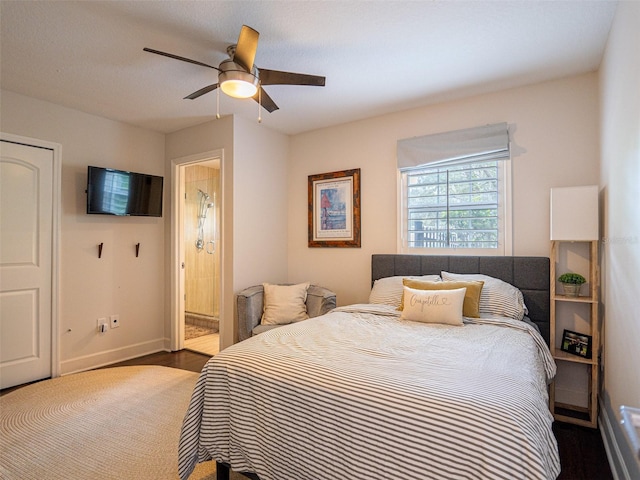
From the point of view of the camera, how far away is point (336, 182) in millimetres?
3996

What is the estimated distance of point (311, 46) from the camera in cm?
238

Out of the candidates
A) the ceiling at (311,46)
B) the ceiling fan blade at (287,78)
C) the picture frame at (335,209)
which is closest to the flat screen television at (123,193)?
the ceiling at (311,46)

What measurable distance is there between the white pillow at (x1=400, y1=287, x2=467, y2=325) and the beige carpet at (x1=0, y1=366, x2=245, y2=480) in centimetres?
150

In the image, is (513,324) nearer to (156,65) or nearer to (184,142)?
(156,65)

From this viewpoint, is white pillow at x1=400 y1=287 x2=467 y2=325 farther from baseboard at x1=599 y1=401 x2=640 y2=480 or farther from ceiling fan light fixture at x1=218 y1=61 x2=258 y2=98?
ceiling fan light fixture at x1=218 y1=61 x2=258 y2=98

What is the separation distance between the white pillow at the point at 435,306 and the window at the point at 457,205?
863 millimetres

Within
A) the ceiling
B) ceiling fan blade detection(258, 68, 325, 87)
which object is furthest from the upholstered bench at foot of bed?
ceiling fan blade detection(258, 68, 325, 87)

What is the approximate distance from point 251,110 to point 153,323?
9.12 ft

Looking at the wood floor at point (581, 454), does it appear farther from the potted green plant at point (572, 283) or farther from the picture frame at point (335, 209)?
the picture frame at point (335, 209)

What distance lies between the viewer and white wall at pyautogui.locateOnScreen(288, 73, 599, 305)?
9.09 ft

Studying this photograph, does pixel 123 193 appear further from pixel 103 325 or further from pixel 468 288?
pixel 468 288

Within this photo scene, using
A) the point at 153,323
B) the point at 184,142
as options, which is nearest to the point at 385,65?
the point at 184,142

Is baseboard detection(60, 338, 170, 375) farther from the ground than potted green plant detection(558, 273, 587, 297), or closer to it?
closer to it

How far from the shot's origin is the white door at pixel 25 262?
3068 mm
